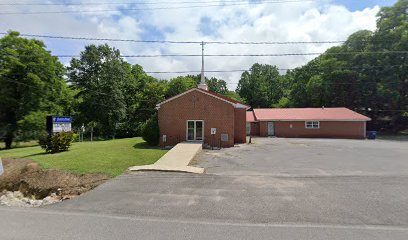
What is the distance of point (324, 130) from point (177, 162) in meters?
27.3

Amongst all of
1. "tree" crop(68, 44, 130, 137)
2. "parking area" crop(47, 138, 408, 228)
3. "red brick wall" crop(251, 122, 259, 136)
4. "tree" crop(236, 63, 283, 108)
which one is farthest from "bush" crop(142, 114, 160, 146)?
"tree" crop(236, 63, 283, 108)

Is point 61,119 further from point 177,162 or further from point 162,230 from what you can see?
point 162,230

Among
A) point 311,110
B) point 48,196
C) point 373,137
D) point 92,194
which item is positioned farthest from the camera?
point 311,110

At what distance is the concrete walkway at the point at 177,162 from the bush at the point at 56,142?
7.49 meters

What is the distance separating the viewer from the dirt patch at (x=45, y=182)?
10586mm

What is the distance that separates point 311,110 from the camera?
39.1 metres

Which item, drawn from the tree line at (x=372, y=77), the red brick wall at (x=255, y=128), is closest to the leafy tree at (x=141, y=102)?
the red brick wall at (x=255, y=128)

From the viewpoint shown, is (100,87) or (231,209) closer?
(231,209)

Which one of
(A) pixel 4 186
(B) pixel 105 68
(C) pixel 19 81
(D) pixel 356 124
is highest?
(B) pixel 105 68

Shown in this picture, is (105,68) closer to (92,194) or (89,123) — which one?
(89,123)

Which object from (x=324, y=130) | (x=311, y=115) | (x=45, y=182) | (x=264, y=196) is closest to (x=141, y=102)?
(x=311, y=115)

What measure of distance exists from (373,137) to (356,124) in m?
2.51

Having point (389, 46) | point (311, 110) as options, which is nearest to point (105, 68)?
point (311, 110)

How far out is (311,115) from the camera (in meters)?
37.0
